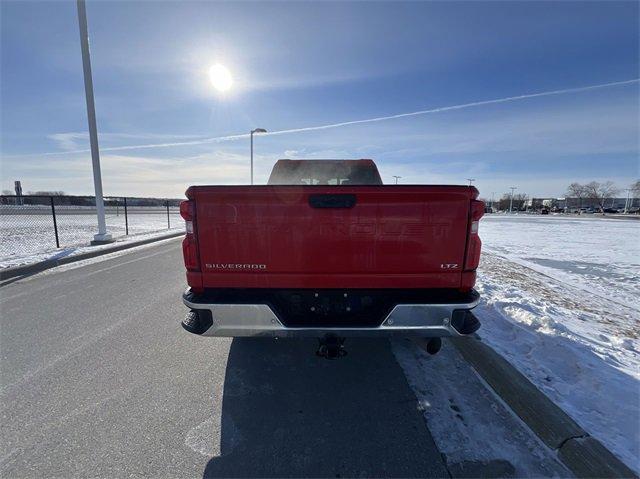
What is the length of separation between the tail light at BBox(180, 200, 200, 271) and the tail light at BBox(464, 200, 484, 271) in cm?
214

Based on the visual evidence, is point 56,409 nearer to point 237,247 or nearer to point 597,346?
point 237,247

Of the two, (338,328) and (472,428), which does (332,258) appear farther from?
(472,428)

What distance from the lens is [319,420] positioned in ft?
7.95

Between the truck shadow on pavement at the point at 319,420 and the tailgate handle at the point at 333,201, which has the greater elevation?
the tailgate handle at the point at 333,201

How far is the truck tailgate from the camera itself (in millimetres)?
2414

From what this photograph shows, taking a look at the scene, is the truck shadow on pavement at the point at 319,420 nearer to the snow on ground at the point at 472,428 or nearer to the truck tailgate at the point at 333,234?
the snow on ground at the point at 472,428

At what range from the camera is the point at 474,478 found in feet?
6.24

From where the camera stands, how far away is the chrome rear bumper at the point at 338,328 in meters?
2.45

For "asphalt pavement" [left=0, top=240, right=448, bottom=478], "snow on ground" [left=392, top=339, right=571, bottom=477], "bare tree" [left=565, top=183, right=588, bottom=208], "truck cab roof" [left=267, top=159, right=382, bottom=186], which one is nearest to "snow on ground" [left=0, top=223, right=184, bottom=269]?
"asphalt pavement" [left=0, top=240, right=448, bottom=478]

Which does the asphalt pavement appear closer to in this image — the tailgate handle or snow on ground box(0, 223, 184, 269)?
the tailgate handle

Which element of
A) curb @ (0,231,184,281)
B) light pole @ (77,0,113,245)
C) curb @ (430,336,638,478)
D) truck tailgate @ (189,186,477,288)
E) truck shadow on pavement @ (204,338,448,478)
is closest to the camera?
curb @ (430,336,638,478)

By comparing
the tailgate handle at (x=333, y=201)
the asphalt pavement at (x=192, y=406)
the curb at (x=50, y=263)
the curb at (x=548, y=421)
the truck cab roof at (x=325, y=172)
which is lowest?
the curb at (x=50, y=263)

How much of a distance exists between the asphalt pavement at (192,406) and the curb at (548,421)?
2.49ft

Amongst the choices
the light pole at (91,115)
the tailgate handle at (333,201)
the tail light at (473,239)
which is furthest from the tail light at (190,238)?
the light pole at (91,115)
